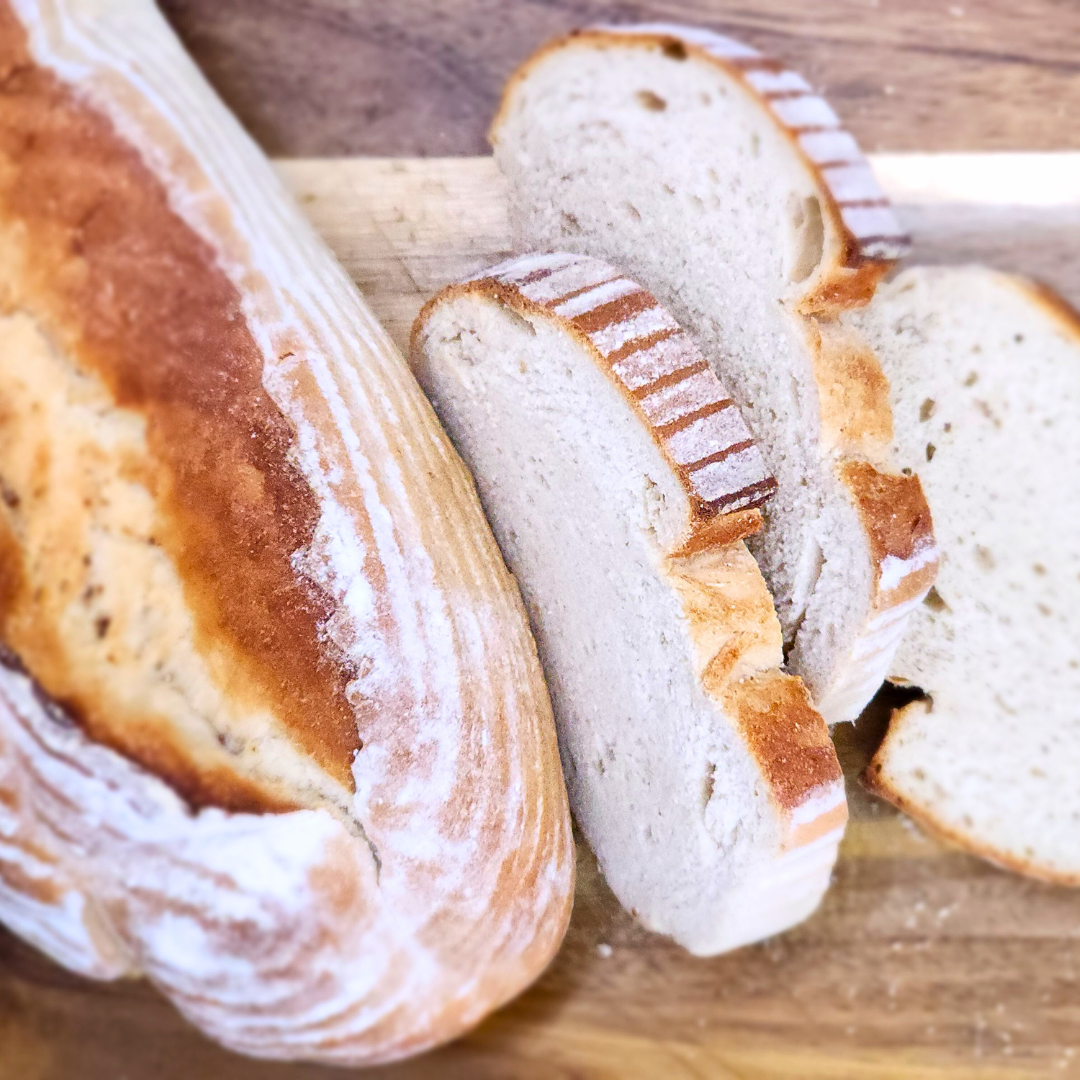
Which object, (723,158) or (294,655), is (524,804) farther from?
(723,158)

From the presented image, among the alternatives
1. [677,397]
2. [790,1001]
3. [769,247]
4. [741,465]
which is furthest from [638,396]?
[790,1001]

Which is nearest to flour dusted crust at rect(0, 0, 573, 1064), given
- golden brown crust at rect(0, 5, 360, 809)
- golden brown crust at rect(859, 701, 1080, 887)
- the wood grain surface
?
golden brown crust at rect(0, 5, 360, 809)

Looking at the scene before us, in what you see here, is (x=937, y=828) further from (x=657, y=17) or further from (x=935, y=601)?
(x=657, y=17)

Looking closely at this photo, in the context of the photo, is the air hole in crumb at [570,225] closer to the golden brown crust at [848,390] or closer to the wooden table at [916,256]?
the wooden table at [916,256]

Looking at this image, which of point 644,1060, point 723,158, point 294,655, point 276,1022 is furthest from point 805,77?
point 644,1060

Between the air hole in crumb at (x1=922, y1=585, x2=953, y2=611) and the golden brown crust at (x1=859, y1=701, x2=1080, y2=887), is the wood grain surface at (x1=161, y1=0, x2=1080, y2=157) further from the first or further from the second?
the golden brown crust at (x1=859, y1=701, x2=1080, y2=887)
